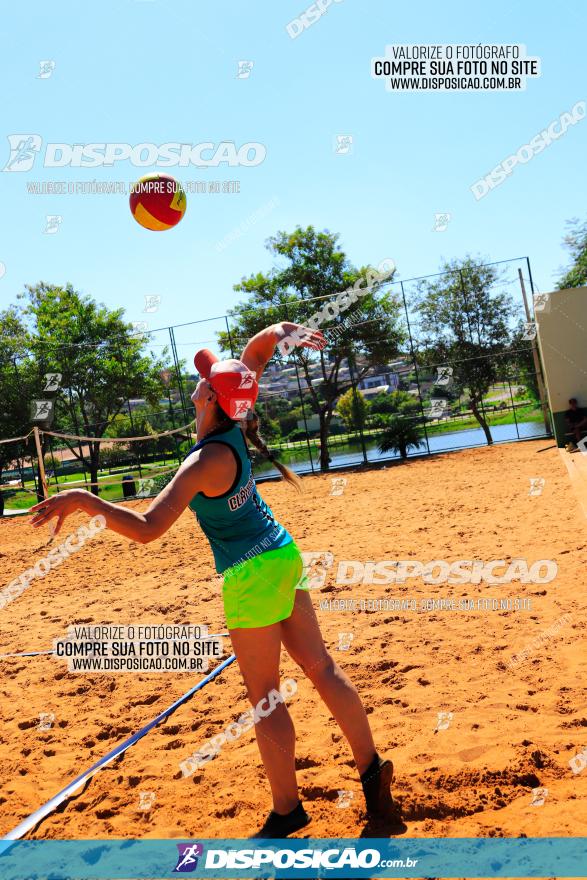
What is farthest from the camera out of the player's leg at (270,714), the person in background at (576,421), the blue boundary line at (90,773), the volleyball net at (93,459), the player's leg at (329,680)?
the volleyball net at (93,459)

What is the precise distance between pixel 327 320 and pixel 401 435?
4062 mm

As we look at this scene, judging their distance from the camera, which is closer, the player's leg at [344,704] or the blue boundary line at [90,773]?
the player's leg at [344,704]

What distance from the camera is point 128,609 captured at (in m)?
6.30

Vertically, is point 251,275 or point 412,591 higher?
point 251,275

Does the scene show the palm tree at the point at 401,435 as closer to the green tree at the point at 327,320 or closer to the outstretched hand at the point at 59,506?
the green tree at the point at 327,320

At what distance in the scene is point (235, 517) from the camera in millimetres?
2441

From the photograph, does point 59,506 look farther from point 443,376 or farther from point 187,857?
point 443,376

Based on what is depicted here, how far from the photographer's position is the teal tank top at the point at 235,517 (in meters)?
2.40

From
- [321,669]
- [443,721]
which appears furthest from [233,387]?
[443,721]

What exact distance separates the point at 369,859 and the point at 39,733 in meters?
2.37

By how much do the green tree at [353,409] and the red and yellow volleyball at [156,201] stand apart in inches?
537

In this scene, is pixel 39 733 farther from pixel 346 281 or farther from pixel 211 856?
pixel 346 281

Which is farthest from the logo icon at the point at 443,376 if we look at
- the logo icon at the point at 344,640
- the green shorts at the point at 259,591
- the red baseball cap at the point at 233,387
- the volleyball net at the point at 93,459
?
the green shorts at the point at 259,591

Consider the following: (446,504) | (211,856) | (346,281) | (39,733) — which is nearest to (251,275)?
(346,281)
